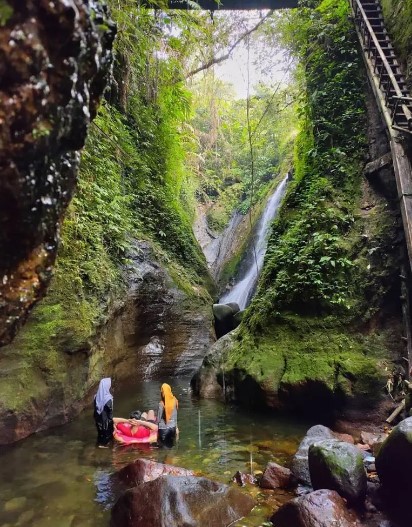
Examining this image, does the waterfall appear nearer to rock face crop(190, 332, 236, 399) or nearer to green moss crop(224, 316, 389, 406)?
rock face crop(190, 332, 236, 399)

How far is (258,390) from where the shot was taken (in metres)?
8.23

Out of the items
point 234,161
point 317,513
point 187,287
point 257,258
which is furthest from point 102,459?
point 234,161

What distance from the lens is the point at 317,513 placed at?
13.9 ft

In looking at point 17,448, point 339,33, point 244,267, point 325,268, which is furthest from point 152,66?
point 17,448

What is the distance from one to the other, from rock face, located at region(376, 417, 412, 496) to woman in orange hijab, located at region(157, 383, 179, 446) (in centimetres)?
338

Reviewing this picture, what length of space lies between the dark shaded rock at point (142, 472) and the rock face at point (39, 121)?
9.63ft

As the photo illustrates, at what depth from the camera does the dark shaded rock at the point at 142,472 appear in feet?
17.0

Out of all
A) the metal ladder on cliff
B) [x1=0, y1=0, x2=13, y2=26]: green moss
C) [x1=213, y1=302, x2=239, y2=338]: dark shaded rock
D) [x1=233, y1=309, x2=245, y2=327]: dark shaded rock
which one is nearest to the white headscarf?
the metal ladder on cliff

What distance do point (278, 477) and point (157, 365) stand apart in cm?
681

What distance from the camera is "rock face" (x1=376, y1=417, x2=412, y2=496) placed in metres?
4.41

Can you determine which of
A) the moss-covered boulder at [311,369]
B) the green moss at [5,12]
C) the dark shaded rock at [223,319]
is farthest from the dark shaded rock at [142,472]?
the dark shaded rock at [223,319]

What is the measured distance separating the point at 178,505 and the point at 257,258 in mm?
14491

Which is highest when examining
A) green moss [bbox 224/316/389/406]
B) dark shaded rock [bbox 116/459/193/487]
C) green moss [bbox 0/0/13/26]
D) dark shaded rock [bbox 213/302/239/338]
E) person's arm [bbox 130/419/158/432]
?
green moss [bbox 0/0/13/26]

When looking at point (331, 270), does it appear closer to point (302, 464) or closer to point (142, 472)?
point (302, 464)
